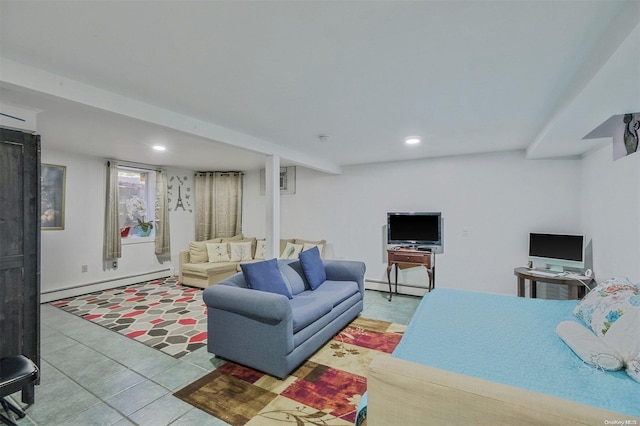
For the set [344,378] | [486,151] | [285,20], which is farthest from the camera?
[486,151]

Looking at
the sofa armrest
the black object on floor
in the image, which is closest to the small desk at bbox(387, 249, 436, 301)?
the sofa armrest

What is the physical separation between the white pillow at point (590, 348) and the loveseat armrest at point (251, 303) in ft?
5.90

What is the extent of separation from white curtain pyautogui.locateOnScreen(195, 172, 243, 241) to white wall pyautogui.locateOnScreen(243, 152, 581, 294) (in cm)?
149

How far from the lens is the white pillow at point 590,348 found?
1413 millimetres

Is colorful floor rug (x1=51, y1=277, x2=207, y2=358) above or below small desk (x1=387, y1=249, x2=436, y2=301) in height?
below

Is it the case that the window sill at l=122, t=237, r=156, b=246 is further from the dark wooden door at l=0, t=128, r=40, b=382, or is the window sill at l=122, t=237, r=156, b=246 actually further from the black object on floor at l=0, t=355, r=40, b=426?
the black object on floor at l=0, t=355, r=40, b=426

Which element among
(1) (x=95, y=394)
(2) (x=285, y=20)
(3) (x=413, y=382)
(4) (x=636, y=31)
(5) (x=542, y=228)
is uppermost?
(2) (x=285, y=20)

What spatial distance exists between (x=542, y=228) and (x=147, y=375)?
4921 mm

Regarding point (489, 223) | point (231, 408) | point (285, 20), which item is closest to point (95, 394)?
point (231, 408)

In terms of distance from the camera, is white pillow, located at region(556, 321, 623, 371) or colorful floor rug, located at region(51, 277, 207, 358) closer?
white pillow, located at region(556, 321, 623, 371)

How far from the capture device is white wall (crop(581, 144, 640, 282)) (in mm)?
2344

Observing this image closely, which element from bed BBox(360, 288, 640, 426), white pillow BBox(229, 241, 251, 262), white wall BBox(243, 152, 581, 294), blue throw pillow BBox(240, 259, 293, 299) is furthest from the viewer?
white pillow BBox(229, 241, 251, 262)

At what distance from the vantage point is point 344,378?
2.33 m

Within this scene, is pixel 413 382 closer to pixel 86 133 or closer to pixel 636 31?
pixel 636 31
